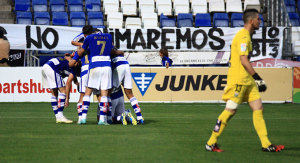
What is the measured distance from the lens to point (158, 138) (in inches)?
363

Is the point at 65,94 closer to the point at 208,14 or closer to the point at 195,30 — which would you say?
the point at 195,30

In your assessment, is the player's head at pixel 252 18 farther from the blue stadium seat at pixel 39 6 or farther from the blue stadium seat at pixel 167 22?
the blue stadium seat at pixel 39 6

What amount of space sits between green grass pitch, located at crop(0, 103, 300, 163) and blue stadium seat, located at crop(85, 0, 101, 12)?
12.8m

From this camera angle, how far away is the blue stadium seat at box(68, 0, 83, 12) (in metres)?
25.7

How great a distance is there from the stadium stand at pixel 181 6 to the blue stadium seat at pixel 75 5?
4.53 metres

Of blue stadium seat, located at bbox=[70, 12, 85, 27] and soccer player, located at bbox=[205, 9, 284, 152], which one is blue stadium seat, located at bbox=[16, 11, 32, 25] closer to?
blue stadium seat, located at bbox=[70, 12, 85, 27]

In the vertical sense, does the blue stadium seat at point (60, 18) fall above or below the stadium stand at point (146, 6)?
below

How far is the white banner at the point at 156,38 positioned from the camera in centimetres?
2116

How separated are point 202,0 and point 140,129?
17.2 meters

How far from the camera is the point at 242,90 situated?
7.67 meters

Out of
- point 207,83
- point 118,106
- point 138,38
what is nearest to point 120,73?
point 118,106

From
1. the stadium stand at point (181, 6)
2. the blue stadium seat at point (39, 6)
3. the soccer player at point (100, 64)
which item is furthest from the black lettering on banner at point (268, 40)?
the soccer player at point (100, 64)

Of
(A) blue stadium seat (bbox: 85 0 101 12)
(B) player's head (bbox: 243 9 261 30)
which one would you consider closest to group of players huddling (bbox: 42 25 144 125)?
(B) player's head (bbox: 243 9 261 30)

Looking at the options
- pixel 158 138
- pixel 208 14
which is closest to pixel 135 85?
pixel 208 14
